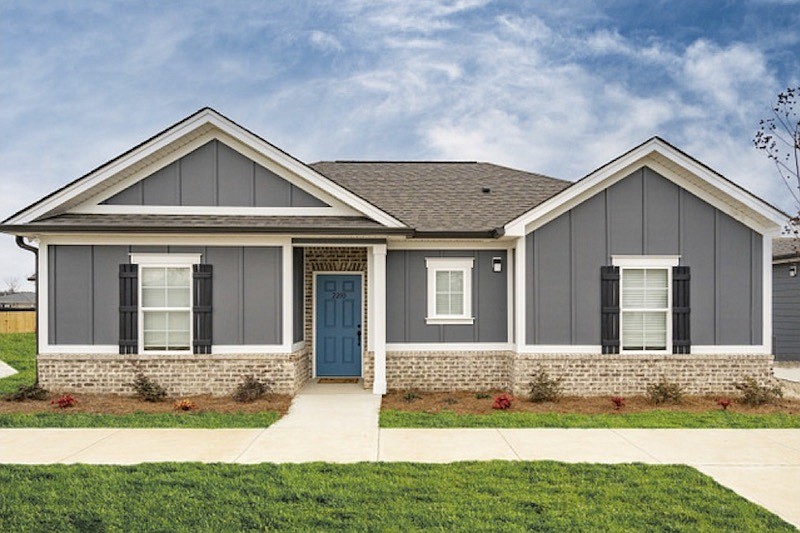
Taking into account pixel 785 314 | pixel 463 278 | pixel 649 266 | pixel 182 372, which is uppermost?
pixel 649 266

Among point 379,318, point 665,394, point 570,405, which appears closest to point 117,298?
point 379,318

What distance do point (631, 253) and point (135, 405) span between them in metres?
9.64

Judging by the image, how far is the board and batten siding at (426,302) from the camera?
40.2ft

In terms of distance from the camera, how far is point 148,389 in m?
11.0

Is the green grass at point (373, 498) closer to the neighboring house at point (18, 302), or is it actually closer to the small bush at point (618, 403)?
the small bush at point (618, 403)

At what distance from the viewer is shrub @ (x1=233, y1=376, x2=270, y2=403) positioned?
10.8 m

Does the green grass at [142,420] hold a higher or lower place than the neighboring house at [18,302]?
higher

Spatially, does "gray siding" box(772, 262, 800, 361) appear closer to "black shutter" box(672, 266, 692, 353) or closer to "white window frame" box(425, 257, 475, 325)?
"black shutter" box(672, 266, 692, 353)

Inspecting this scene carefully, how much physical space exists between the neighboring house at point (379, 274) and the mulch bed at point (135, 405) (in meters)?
0.33

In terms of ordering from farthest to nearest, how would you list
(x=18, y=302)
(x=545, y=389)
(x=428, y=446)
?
(x=18, y=302), (x=545, y=389), (x=428, y=446)

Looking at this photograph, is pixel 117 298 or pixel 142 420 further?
pixel 117 298

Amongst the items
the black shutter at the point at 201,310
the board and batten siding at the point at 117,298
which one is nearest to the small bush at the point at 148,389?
the board and batten siding at the point at 117,298

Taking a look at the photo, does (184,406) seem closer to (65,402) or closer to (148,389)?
(148,389)

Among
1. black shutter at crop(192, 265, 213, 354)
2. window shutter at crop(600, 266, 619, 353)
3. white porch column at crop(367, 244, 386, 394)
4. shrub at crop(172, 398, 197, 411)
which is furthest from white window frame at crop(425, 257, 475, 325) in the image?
shrub at crop(172, 398, 197, 411)
